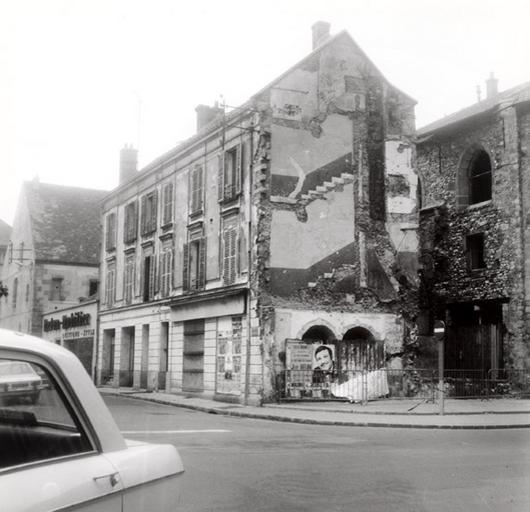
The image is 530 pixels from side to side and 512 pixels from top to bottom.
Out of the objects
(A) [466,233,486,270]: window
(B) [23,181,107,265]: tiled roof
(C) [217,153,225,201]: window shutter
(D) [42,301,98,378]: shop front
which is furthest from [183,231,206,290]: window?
(B) [23,181,107,265]: tiled roof

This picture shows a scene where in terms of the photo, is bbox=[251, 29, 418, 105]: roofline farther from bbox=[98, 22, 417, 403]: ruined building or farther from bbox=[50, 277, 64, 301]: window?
bbox=[50, 277, 64, 301]: window

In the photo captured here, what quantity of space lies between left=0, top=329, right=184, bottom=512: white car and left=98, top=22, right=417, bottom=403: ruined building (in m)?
18.8

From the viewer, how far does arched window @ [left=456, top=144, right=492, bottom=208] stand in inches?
1067

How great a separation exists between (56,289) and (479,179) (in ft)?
87.4

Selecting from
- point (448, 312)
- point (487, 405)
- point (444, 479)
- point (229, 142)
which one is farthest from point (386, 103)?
point (444, 479)

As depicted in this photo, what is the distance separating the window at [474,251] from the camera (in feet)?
87.4

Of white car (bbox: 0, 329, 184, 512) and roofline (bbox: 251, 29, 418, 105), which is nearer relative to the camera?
white car (bbox: 0, 329, 184, 512)

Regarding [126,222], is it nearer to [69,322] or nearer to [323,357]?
[69,322]

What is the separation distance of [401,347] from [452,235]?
5.83 metres

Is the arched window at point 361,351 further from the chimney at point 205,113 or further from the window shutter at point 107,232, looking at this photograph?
the window shutter at point 107,232

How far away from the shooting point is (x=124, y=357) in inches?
1288

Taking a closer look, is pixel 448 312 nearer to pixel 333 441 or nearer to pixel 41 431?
pixel 333 441

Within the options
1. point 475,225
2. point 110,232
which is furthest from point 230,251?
point 110,232

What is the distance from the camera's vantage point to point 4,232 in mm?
62906
